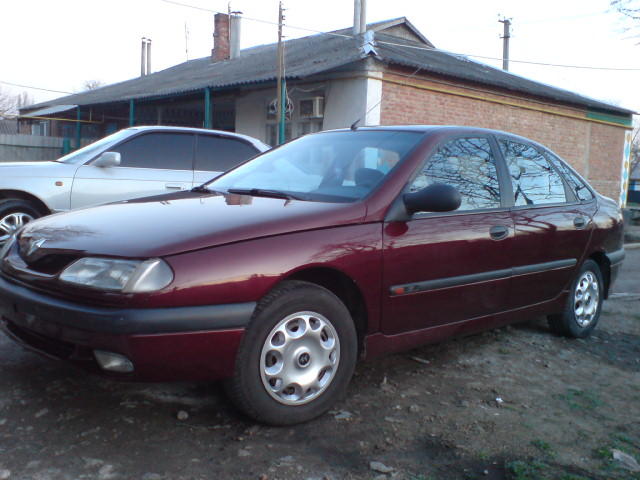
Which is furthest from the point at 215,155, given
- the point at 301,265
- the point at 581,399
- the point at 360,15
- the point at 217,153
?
the point at 360,15

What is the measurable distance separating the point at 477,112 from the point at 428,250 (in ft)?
44.8

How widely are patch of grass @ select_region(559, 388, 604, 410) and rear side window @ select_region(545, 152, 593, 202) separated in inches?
67.4

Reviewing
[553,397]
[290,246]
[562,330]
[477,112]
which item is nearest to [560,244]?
[562,330]

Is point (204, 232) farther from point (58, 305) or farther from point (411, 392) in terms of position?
point (411, 392)

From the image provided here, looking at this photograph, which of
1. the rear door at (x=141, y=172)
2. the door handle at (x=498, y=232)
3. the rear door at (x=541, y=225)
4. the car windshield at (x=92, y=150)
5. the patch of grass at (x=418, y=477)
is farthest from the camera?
the car windshield at (x=92, y=150)

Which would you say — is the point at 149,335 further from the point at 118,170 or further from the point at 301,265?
the point at 118,170

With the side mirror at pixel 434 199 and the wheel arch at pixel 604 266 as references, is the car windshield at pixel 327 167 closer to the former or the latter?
the side mirror at pixel 434 199

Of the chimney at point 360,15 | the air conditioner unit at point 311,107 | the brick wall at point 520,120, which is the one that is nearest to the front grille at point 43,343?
the brick wall at point 520,120

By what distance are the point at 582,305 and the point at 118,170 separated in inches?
186

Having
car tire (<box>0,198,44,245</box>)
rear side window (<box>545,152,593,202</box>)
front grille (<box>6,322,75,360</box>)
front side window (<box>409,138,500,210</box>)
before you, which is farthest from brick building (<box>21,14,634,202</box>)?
front grille (<box>6,322,75,360</box>)

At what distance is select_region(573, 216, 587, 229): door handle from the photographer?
4.66 m

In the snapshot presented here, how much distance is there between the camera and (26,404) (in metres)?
3.12

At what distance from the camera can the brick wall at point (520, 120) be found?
14531 millimetres

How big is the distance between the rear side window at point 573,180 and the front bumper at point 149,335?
9.97 ft
